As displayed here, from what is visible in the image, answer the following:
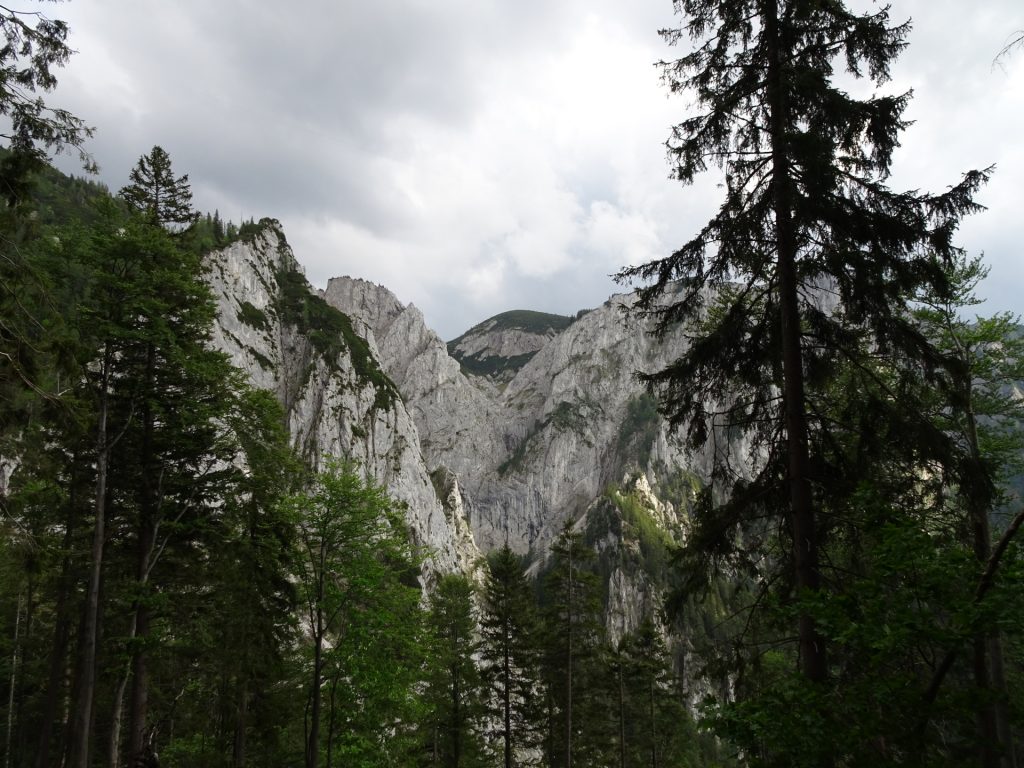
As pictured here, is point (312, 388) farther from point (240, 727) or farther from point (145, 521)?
point (145, 521)

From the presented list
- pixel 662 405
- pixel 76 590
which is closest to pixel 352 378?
pixel 76 590

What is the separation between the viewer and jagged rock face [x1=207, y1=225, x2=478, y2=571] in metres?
86.9

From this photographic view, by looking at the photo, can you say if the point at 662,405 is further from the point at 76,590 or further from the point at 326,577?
the point at 76,590

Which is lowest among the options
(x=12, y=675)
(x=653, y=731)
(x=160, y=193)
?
(x=653, y=731)

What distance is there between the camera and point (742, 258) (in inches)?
331

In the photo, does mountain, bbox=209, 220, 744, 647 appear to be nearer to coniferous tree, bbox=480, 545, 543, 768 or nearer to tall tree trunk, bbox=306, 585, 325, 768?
coniferous tree, bbox=480, 545, 543, 768

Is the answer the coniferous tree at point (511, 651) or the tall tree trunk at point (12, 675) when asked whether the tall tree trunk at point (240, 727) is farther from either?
the coniferous tree at point (511, 651)

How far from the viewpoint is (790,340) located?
7777mm

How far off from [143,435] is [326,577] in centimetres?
589

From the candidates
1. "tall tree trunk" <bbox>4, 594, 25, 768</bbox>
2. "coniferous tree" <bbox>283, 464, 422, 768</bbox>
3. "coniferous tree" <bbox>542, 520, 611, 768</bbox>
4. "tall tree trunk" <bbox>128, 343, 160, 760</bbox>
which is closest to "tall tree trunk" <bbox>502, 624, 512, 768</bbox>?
"coniferous tree" <bbox>542, 520, 611, 768</bbox>

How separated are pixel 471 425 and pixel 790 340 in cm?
18133

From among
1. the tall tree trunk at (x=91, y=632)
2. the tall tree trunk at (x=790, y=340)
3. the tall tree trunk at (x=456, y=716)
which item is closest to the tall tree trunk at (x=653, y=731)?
the tall tree trunk at (x=456, y=716)

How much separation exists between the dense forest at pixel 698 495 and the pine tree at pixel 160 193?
6 cm

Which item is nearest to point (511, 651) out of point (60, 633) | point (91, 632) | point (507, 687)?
point (507, 687)
